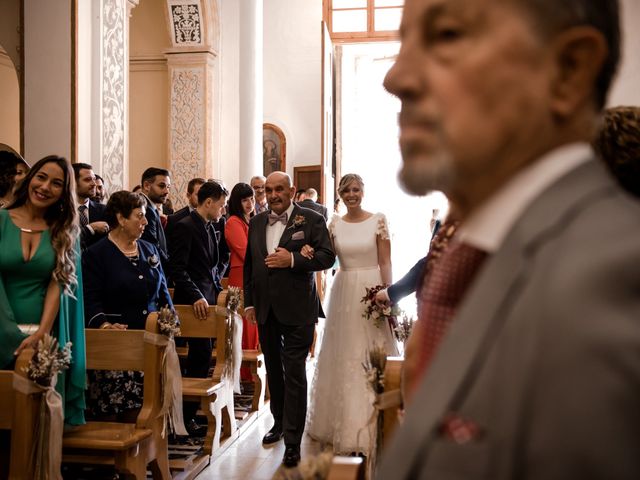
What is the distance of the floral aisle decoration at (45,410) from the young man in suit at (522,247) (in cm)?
288

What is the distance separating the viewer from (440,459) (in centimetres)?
67

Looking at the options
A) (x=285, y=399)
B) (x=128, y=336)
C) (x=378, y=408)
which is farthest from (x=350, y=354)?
(x=378, y=408)

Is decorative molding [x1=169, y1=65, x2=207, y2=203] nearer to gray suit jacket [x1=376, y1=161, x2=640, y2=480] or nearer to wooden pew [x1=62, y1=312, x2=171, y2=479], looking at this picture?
wooden pew [x1=62, y1=312, x2=171, y2=479]

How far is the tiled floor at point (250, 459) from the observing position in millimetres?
5121

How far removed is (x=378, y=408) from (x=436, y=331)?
1.83m

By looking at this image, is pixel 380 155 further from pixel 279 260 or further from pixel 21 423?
pixel 21 423

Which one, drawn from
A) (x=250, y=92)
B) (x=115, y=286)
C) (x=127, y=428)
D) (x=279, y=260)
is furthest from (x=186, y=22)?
(x=127, y=428)

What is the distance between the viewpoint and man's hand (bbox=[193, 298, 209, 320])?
19.5 feet

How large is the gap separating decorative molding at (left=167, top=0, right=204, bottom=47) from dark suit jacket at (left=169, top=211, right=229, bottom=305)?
25.6ft

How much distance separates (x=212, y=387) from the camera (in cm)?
560

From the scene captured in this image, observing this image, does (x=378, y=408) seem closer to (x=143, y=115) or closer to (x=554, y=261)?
(x=554, y=261)

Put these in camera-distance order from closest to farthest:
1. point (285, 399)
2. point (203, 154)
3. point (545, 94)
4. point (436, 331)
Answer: point (545, 94), point (436, 331), point (285, 399), point (203, 154)

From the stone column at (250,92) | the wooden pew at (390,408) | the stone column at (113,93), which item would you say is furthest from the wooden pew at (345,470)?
the stone column at (250,92)

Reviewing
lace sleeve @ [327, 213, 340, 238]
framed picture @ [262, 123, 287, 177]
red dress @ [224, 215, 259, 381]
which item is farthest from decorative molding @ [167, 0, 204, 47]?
lace sleeve @ [327, 213, 340, 238]
